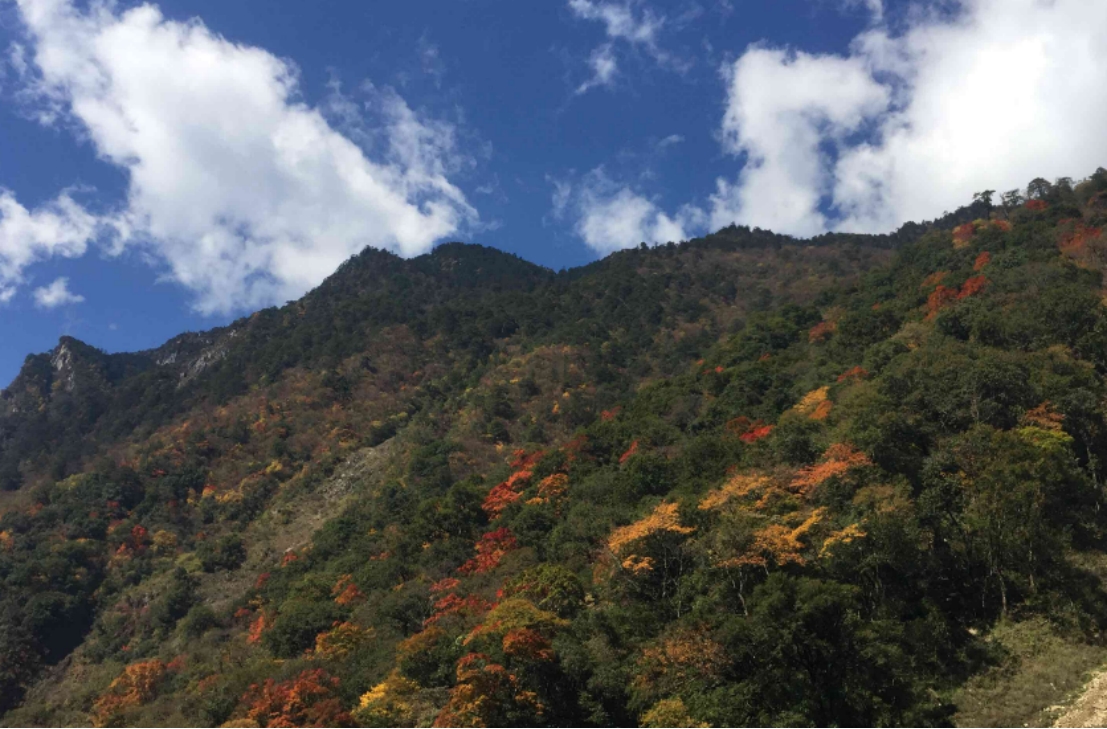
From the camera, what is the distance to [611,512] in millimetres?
33625

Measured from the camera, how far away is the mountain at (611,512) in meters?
21.6

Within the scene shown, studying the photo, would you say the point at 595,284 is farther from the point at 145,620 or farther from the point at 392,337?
the point at 145,620

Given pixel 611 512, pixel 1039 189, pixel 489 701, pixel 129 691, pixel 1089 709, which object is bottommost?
pixel 1089 709

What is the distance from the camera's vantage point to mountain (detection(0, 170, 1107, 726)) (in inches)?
850

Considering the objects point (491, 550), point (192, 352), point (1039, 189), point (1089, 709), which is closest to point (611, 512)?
point (491, 550)

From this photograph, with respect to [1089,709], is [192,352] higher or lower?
higher

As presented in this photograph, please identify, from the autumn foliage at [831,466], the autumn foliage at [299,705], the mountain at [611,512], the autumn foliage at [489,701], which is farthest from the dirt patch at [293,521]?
the autumn foliage at [831,466]

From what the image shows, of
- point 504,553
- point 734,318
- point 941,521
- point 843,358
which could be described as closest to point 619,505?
point 504,553

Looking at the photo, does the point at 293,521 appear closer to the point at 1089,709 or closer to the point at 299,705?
the point at 299,705

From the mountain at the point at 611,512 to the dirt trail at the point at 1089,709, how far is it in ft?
2.51

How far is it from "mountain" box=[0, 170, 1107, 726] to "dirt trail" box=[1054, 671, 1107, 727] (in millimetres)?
766

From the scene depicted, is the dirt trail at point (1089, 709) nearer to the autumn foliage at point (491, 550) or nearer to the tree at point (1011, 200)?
the autumn foliage at point (491, 550)

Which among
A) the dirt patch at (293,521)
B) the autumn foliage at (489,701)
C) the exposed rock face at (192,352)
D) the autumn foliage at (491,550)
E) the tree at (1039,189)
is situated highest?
the exposed rock face at (192,352)

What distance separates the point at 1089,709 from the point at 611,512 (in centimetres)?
1864
